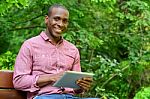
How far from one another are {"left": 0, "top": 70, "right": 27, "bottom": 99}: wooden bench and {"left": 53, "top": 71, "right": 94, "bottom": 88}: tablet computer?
0.51 meters

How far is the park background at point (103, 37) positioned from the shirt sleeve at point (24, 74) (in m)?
2.56

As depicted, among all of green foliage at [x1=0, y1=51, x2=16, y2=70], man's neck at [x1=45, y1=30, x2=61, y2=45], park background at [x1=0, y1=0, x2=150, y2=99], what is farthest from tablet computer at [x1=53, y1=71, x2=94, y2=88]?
green foliage at [x1=0, y1=51, x2=16, y2=70]

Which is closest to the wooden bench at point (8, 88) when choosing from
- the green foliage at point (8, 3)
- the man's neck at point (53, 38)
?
the man's neck at point (53, 38)

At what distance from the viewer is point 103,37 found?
8.16 metres

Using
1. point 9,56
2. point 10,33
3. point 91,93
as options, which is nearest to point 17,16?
point 10,33

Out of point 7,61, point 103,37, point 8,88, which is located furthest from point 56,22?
point 103,37

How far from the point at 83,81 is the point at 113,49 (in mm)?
4348

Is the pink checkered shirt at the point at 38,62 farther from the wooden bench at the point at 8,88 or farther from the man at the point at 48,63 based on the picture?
the wooden bench at the point at 8,88

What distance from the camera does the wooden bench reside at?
445 cm

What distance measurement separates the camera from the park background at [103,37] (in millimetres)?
7082

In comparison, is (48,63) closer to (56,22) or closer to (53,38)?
(53,38)

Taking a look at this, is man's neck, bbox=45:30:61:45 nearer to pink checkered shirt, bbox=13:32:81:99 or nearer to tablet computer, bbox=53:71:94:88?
pink checkered shirt, bbox=13:32:81:99

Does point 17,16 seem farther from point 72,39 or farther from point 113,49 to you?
point 113,49

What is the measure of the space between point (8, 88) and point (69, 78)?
719 mm
